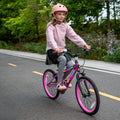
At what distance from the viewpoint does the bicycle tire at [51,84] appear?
4.41 meters

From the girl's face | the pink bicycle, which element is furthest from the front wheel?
the girl's face

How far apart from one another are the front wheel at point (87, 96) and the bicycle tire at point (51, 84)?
2.59 feet

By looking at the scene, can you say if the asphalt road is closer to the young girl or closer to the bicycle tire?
the bicycle tire

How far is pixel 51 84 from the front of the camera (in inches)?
178

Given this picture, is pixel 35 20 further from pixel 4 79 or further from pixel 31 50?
pixel 4 79

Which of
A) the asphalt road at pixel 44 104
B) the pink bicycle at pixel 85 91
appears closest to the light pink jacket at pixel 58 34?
the pink bicycle at pixel 85 91

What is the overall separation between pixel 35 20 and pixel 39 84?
15729 millimetres

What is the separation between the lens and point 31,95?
193 inches

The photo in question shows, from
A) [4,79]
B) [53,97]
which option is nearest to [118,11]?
[4,79]

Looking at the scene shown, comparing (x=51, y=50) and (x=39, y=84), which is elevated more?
(x=51, y=50)

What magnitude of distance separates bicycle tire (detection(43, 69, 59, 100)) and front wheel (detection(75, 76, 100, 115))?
788 millimetres

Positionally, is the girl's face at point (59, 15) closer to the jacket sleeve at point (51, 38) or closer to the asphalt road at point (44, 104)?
the jacket sleeve at point (51, 38)

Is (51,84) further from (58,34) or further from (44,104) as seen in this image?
(58,34)

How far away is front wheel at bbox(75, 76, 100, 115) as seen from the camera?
132 inches
